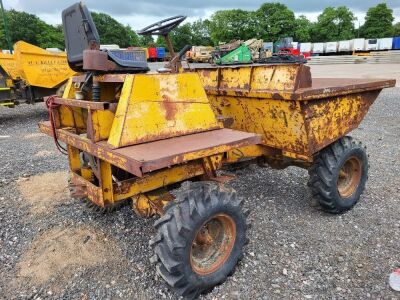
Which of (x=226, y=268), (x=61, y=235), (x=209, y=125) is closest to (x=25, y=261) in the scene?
(x=61, y=235)

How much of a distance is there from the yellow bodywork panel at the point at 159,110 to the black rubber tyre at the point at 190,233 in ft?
1.49

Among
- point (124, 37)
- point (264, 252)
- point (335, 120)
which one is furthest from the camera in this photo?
point (124, 37)

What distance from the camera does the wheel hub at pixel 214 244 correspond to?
2637mm

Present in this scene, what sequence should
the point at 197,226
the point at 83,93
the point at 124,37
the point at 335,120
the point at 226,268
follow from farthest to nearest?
the point at 124,37 < the point at 335,120 < the point at 83,93 < the point at 226,268 < the point at 197,226

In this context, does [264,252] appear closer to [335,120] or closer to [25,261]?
[335,120]

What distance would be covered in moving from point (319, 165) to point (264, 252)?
1013mm

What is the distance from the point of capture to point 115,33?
60.2 metres

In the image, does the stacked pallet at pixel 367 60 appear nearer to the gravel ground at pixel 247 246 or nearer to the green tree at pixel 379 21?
the gravel ground at pixel 247 246

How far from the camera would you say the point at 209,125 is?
2738 millimetres

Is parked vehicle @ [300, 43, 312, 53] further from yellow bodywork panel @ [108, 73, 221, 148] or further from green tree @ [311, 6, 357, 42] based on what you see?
yellow bodywork panel @ [108, 73, 221, 148]

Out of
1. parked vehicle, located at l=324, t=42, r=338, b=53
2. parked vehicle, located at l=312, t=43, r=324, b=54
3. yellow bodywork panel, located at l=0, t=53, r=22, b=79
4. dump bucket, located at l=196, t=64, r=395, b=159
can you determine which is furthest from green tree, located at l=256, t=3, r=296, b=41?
dump bucket, located at l=196, t=64, r=395, b=159

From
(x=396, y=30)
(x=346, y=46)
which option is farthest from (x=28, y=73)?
(x=396, y=30)

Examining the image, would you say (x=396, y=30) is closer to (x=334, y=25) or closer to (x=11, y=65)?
(x=334, y=25)

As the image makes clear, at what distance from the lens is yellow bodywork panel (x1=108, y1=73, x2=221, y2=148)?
2.32m
